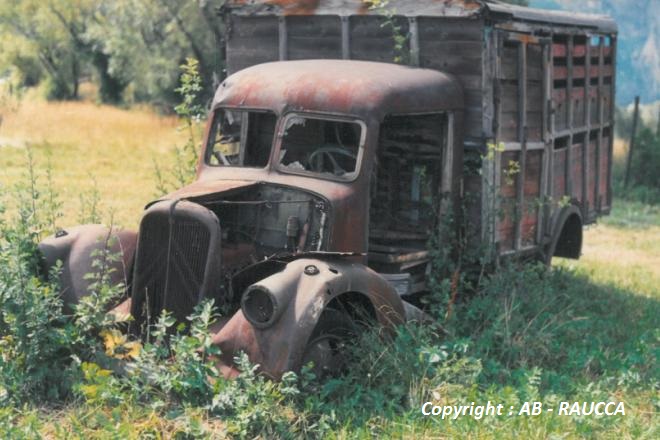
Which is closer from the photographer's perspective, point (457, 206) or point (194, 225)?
point (194, 225)

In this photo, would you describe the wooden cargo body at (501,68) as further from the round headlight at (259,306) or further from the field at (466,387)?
the round headlight at (259,306)

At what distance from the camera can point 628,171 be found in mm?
19359

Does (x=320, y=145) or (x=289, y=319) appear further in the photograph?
(x=320, y=145)

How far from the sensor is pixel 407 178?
7770mm

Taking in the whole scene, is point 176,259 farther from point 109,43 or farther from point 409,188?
point 109,43

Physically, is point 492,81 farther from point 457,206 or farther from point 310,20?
point 310,20

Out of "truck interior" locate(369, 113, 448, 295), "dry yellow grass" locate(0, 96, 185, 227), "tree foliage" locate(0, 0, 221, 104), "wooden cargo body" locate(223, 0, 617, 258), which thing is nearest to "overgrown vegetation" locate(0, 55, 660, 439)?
"truck interior" locate(369, 113, 448, 295)

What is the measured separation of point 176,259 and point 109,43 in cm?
2670

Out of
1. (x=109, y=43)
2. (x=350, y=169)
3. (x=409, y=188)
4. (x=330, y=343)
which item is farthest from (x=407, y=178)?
(x=109, y=43)

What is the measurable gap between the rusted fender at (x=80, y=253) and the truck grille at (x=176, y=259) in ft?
1.01

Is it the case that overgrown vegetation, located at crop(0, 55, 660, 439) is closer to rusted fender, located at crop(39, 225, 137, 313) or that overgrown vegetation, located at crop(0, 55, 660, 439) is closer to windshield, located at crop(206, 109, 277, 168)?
rusted fender, located at crop(39, 225, 137, 313)

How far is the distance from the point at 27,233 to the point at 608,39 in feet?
21.5

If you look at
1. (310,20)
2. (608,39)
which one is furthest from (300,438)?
(608,39)

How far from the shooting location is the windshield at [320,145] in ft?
22.5
